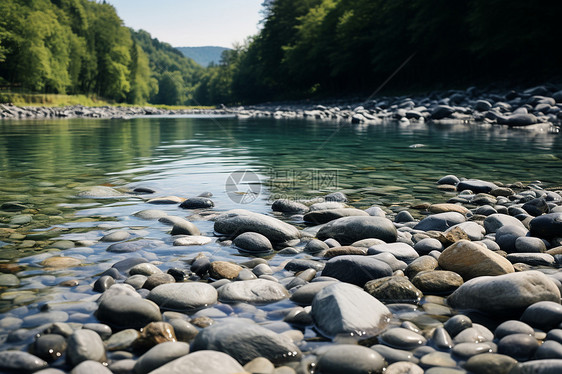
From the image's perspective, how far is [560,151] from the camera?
9359 mm

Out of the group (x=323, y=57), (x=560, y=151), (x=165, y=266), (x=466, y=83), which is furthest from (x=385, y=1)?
(x=165, y=266)

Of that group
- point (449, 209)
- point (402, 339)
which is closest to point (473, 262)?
point (402, 339)

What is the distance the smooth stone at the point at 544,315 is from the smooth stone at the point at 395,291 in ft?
1.85

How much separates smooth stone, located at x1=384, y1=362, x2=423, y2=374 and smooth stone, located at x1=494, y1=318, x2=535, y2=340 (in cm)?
53

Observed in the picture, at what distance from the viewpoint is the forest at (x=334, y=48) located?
28939mm

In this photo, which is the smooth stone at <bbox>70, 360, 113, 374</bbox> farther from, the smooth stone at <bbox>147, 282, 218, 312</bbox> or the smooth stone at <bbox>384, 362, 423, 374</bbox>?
the smooth stone at <bbox>384, 362, 423, 374</bbox>

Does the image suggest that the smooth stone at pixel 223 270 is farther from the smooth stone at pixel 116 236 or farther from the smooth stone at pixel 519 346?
the smooth stone at pixel 519 346

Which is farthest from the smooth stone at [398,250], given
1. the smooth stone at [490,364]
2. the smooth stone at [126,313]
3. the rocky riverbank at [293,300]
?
the smooth stone at [126,313]

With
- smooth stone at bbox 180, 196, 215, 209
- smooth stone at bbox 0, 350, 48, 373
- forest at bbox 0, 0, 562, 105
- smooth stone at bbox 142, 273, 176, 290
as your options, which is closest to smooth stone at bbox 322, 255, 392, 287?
smooth stone at bbox 142, 273, 176, 290

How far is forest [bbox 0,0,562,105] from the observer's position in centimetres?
2894

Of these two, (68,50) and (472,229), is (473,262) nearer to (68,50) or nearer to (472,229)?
(472,229)

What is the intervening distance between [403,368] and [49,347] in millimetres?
1492

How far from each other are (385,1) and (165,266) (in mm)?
49010

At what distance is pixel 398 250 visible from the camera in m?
3.21
